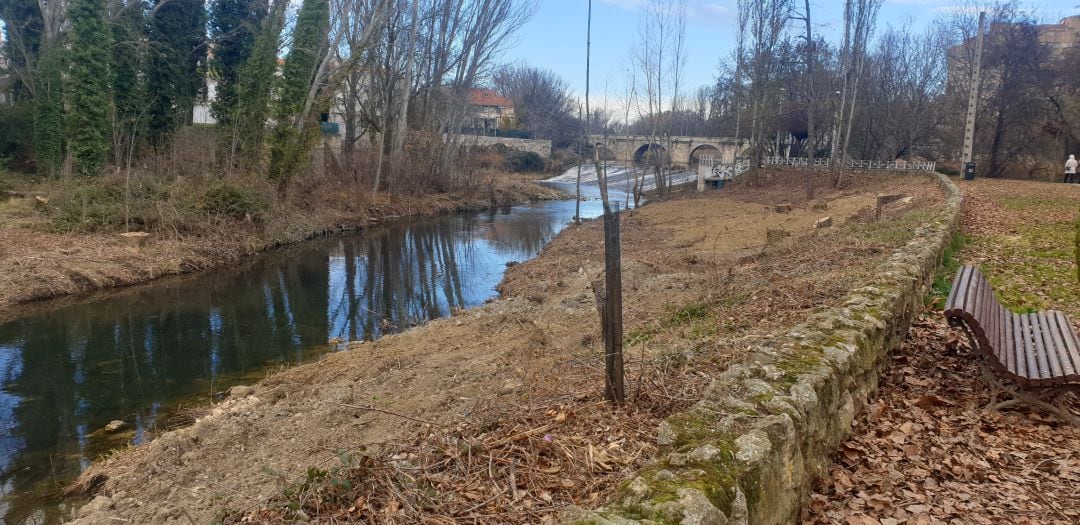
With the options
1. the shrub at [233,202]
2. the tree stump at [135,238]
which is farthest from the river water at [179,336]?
the tree stump at [135,238]

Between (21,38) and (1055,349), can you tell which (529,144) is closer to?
(21,38)

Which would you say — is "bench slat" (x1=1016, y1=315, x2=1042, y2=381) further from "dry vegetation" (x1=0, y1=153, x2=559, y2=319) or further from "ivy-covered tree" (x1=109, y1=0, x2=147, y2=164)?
"ivy-covered tree" (x1=109, y1=0, x2=147, y2=164)

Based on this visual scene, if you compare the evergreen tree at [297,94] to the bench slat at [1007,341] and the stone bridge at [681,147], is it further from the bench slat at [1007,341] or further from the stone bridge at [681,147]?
the stone bridge at [681,147]

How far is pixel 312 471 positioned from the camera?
337 centimetres

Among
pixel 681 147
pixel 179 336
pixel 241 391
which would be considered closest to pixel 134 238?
pixel 179 336

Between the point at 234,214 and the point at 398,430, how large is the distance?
17.5m

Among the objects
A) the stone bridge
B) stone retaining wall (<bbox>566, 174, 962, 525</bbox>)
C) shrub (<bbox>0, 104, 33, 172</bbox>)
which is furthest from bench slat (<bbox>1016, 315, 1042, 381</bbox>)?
the stone bridge

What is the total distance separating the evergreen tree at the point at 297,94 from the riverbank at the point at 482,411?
15.1 m

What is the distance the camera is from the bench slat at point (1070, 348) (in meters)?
4.03

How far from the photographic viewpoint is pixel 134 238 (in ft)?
56.7

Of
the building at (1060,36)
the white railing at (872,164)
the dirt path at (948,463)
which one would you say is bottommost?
the dirt path at (948,463)

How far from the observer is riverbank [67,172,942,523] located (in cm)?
326

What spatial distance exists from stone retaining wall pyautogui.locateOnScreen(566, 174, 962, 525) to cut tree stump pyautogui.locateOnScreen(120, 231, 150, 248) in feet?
56.9

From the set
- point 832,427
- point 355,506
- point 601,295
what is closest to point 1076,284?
point 832,427
